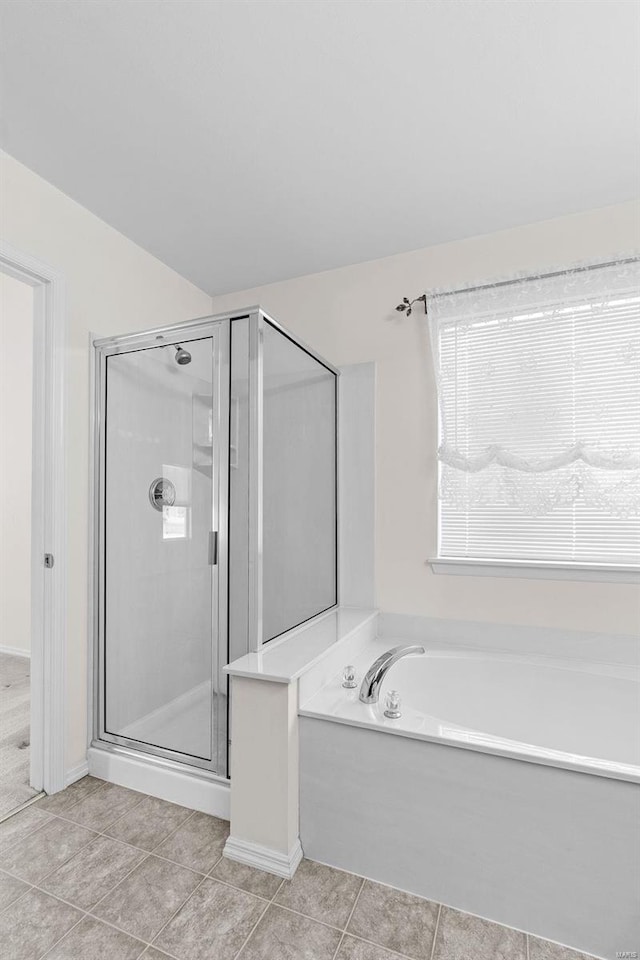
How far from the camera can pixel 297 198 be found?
215cm

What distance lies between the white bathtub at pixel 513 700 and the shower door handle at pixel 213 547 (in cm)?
64

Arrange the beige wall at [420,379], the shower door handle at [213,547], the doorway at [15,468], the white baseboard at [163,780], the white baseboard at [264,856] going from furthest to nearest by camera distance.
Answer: the doorway at [15,468] < the beige wall at [420,379] < the shower door handle at [213,547] < the white baseboard at [163,780] < the white baseboard at [264,856]

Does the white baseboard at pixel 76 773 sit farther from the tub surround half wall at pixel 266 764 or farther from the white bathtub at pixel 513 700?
the white bathtub at pixel 513 700

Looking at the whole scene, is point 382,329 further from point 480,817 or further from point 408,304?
point 480,817

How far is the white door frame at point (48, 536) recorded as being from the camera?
6.57 feet

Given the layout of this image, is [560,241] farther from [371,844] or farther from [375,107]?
[371,844]

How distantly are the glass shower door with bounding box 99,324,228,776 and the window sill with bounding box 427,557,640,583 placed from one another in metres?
1.15

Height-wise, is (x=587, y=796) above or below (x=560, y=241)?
below

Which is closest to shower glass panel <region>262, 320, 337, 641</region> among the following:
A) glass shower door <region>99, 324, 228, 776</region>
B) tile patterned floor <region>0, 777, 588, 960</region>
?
glass shower door <region>99, 324, 228, 776</region>

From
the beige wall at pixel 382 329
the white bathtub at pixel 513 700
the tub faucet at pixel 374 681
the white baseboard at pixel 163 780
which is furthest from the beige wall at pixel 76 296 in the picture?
the tub faucet at pixel 374 681

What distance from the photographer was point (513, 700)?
2.15 m

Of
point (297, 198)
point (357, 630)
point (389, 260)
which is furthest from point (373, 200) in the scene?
point (357, 630)

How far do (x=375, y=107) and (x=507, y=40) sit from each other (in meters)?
0.42

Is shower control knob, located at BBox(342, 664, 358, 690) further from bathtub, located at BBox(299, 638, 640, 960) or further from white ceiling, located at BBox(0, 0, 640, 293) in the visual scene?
white ceiling, located at BBox(0, 0, 640, 293)
